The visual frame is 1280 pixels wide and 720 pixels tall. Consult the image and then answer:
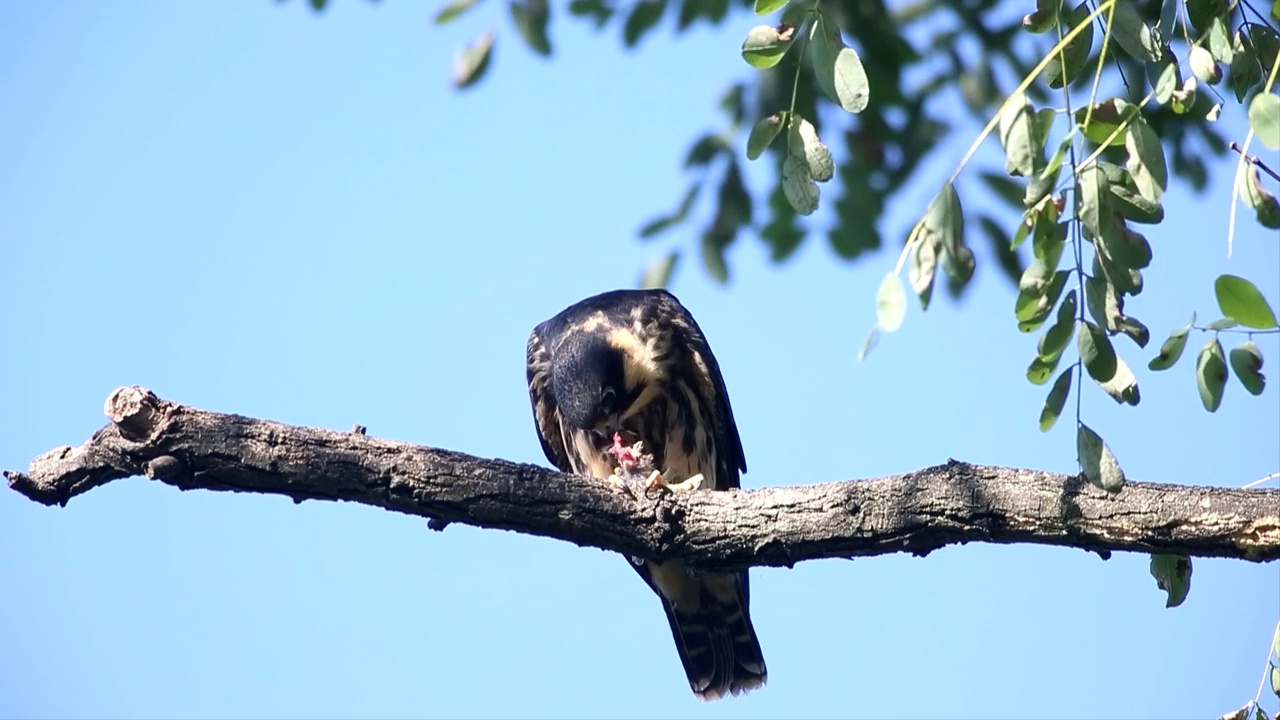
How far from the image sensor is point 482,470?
3219mm

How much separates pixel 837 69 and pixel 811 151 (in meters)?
0.15

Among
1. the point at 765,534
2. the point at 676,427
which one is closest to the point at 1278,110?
the point at 765,534

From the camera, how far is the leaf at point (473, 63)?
381cm

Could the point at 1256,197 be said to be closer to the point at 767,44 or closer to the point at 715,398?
Result: the point at 767,44

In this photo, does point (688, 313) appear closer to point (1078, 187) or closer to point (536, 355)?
point (536, 355)

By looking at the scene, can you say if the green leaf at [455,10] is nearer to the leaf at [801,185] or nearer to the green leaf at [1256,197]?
the leaf at [801,185]

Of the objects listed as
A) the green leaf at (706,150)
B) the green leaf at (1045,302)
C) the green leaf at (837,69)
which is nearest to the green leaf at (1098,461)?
the green leaf at (1045,302)

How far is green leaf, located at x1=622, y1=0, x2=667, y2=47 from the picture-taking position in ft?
13.9

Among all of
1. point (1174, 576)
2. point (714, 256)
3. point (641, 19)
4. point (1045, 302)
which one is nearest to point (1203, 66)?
point (1045, 302)

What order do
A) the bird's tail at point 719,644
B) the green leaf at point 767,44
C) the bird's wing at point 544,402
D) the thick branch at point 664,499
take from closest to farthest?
the green leaf at point 767,44 < the thick branch at point 664,499 < the bird's tail at point 719,644 < the bird's wing at point 544,402

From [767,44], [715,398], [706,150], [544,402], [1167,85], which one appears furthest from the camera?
[544,402]

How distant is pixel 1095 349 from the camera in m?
2.22

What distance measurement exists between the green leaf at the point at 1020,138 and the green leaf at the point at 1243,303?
368mm

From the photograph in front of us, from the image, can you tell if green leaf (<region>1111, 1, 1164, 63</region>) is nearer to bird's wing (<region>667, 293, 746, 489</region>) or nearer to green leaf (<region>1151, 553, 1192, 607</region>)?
green leaf (<region>1151, 553, 1192, 607</region>)
